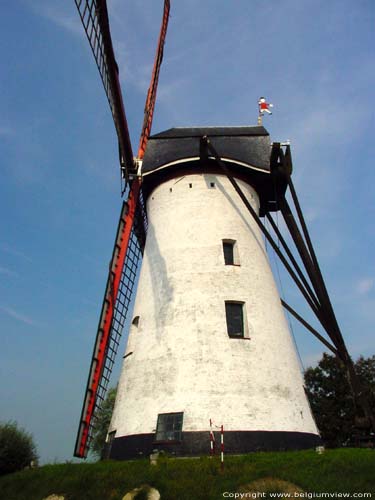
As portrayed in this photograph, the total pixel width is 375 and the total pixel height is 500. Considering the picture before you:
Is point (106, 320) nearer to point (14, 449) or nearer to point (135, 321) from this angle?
point (135, 321)

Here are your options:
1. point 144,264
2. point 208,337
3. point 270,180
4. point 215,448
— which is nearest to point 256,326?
point 208,337

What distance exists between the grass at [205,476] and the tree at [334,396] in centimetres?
1444

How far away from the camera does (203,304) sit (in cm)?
1238

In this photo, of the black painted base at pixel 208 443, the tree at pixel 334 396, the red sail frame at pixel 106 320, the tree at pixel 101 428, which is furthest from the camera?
the tree at pixel 101 428

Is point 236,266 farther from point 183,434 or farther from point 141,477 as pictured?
point 141,477

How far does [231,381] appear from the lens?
37.0 feet

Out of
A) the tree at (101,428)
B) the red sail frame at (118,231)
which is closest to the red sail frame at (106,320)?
the red sail frame at (118,231)

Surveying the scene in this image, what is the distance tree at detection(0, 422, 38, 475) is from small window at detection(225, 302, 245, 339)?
7.30 meters

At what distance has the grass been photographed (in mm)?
7938

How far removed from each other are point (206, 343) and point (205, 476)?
147 inches

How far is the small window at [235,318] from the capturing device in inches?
484

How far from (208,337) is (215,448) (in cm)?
264

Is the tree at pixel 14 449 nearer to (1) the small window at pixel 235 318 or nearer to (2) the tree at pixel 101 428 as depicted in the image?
(1) the small window at pixel 235 318

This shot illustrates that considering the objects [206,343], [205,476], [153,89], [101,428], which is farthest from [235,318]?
[101,428]
